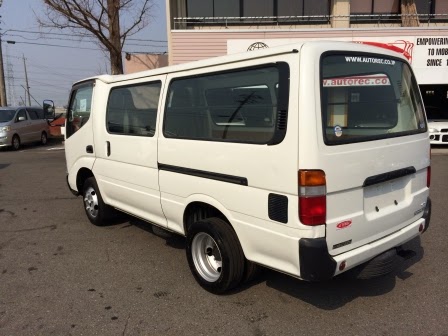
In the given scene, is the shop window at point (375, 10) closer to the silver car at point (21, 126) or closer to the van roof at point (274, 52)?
the silver car at point (21, 126)

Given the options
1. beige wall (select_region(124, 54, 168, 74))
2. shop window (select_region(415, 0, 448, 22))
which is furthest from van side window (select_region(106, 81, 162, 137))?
beige wall (select_region(124, 54, 168, 74))

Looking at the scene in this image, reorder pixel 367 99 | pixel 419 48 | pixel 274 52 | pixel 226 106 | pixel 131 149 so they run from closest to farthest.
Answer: pixel 274 52 < pixel 367 99 < pixel 226 106 < pixel 131 149 < pixel 419 48

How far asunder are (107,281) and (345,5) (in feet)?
50.5

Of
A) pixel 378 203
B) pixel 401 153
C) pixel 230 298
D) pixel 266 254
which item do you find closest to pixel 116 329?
pixel 230 298

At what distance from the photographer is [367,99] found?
3320mm

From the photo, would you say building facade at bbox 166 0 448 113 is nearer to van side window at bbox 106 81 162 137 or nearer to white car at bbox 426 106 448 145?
white car at bbox 426 106 448 145

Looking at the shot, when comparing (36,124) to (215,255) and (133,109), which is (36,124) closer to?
(133,109)

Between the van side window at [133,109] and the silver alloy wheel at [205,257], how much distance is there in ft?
3.98

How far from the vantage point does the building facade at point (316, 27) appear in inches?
568

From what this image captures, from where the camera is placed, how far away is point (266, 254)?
3148mm

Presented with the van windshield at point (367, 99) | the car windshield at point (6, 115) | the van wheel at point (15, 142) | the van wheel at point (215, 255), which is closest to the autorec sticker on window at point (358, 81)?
the van windshield at point (367, 99)

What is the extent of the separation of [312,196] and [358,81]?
3.44ft

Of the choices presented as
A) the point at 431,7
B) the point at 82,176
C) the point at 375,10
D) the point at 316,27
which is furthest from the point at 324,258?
the point at 431,7

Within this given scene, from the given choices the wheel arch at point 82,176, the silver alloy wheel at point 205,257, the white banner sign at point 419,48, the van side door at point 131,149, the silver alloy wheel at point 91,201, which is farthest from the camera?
the white banner sign at point 419,48
